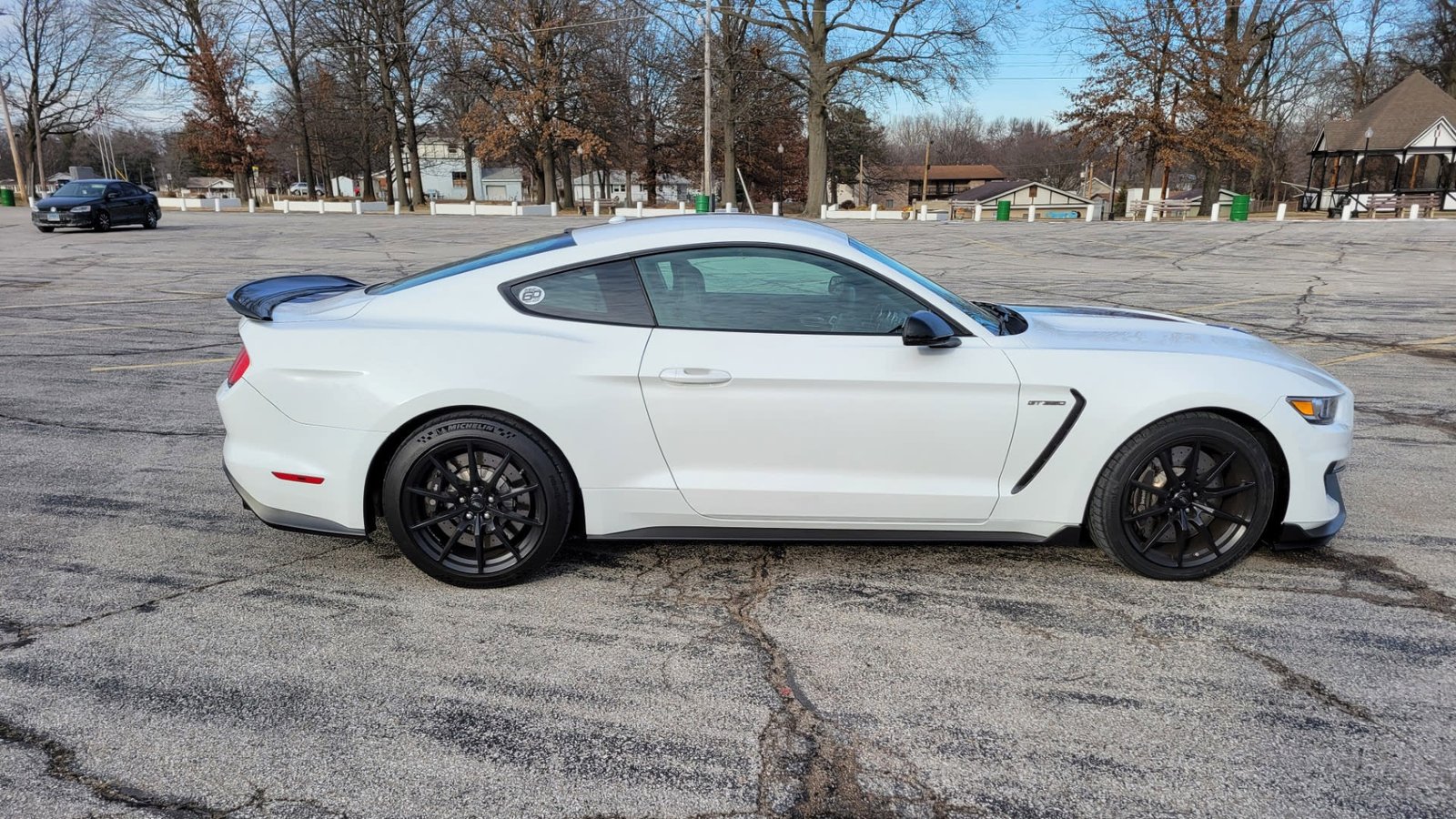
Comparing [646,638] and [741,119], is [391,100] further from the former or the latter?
[646,638]

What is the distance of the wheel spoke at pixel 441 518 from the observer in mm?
3533

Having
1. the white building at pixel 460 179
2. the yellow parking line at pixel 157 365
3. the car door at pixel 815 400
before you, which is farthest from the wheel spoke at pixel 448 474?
the white building at pixel 460 179

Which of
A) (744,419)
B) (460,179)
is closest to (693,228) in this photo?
(744,419)

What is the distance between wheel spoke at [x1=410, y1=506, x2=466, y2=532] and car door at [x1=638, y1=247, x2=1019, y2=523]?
86 cm

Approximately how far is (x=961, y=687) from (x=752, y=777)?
0.85 m

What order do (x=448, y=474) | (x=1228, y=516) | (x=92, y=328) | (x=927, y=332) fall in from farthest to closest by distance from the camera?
(x=92, y=328)
(x=1228, y=516)
(x=448, y=474)
(x=927, y=332)

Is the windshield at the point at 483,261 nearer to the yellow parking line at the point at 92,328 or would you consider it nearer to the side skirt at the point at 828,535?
the side skirt at the point at 828,535

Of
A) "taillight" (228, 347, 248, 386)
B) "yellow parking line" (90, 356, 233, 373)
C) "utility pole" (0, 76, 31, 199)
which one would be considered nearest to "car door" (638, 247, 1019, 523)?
"taillight" (228, 347, 248, 386)

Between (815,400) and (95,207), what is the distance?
29257 millimetres

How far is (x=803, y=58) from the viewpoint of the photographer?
136 ft

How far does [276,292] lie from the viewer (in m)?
4.28

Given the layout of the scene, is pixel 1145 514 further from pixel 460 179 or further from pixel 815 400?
pixel 460 179

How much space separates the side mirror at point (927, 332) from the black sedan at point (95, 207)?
2933 centimetres

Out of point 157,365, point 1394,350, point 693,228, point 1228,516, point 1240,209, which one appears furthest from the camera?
point 1240,209
